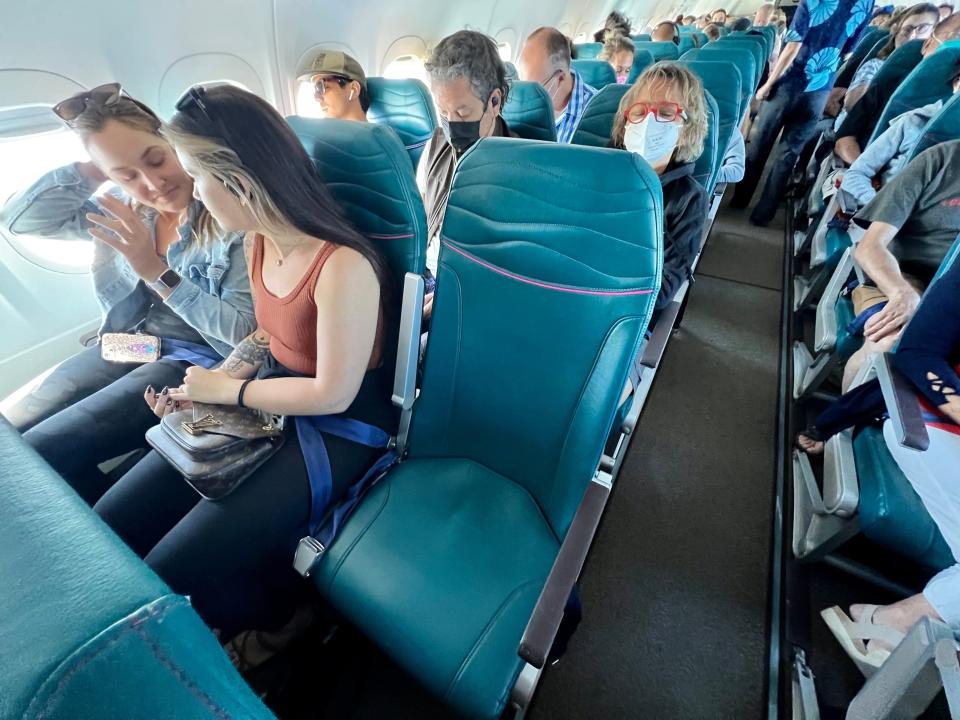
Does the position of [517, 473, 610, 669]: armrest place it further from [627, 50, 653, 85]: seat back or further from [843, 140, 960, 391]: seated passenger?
[627, 50, 653, 85]: seat back

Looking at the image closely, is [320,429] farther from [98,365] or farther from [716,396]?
[716,396]

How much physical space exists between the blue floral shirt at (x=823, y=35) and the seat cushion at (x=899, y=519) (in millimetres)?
3731

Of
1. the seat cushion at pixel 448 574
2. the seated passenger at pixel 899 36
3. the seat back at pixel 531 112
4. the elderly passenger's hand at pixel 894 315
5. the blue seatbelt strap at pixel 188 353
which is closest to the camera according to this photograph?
the seat cushion at pixel 448 574

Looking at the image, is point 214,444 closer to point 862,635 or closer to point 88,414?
point 88,414

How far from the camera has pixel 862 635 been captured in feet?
4.59

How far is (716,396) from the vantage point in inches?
99.5

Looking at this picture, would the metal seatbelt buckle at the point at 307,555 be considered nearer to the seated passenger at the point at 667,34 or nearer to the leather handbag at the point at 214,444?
the leather handbag at the point at 214,444

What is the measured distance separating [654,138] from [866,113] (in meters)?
2.76

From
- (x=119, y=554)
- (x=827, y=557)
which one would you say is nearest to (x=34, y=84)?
(x=119, y=554)

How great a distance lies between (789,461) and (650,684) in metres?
1.29

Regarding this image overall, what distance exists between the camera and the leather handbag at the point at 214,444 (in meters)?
0.98

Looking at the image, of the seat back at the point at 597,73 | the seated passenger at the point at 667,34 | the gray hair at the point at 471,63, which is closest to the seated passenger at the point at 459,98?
the gray hair at the point at 471,63

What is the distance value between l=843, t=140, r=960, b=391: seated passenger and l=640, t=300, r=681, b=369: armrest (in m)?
0.90

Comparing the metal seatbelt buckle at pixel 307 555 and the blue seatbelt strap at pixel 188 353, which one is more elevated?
the blue seatbelt strap at pixel 188 353
